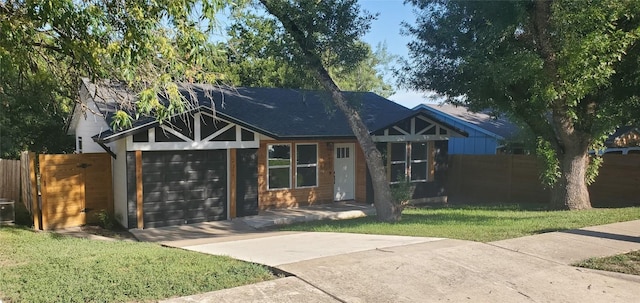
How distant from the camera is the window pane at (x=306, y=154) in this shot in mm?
Answer: 15612

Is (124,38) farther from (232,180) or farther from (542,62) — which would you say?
(542,62)

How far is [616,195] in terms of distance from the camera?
14.4 meters

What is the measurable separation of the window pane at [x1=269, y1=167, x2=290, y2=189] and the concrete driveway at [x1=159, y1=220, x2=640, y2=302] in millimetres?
6460

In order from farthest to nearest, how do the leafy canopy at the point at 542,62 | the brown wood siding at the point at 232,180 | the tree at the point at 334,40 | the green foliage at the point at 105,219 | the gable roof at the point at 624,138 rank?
the gable roof at the point at 624,138, the brown wood siding at the point at 232,180, the green foliage at the point at 105,219, the tree at the point at 334,40, the leafy canopy at the point at 542,62

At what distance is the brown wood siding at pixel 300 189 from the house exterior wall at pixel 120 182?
4070 mm

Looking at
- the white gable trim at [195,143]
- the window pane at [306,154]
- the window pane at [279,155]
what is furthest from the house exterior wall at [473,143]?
the white gable trim at [195,143]

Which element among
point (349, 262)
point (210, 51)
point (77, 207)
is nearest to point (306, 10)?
point (210, 51)

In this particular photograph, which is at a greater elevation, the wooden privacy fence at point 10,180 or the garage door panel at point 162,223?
the wooden privacy fence at point 10,180

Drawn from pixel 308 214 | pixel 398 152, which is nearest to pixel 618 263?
pixel 308 214

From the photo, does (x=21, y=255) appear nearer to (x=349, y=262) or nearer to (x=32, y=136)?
(x=349, y=262)

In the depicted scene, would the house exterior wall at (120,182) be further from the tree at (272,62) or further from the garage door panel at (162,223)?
the tree at (272,62)

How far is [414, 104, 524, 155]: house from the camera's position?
79.9 ft

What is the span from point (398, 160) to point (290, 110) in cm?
415

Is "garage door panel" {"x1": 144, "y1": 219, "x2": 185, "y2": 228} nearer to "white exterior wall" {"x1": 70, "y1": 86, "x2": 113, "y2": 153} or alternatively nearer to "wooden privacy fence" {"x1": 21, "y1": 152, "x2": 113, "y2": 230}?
"wooden privacy fence" {"x1": 21, "y1": 152, "x2": 113, "y2": 230}
